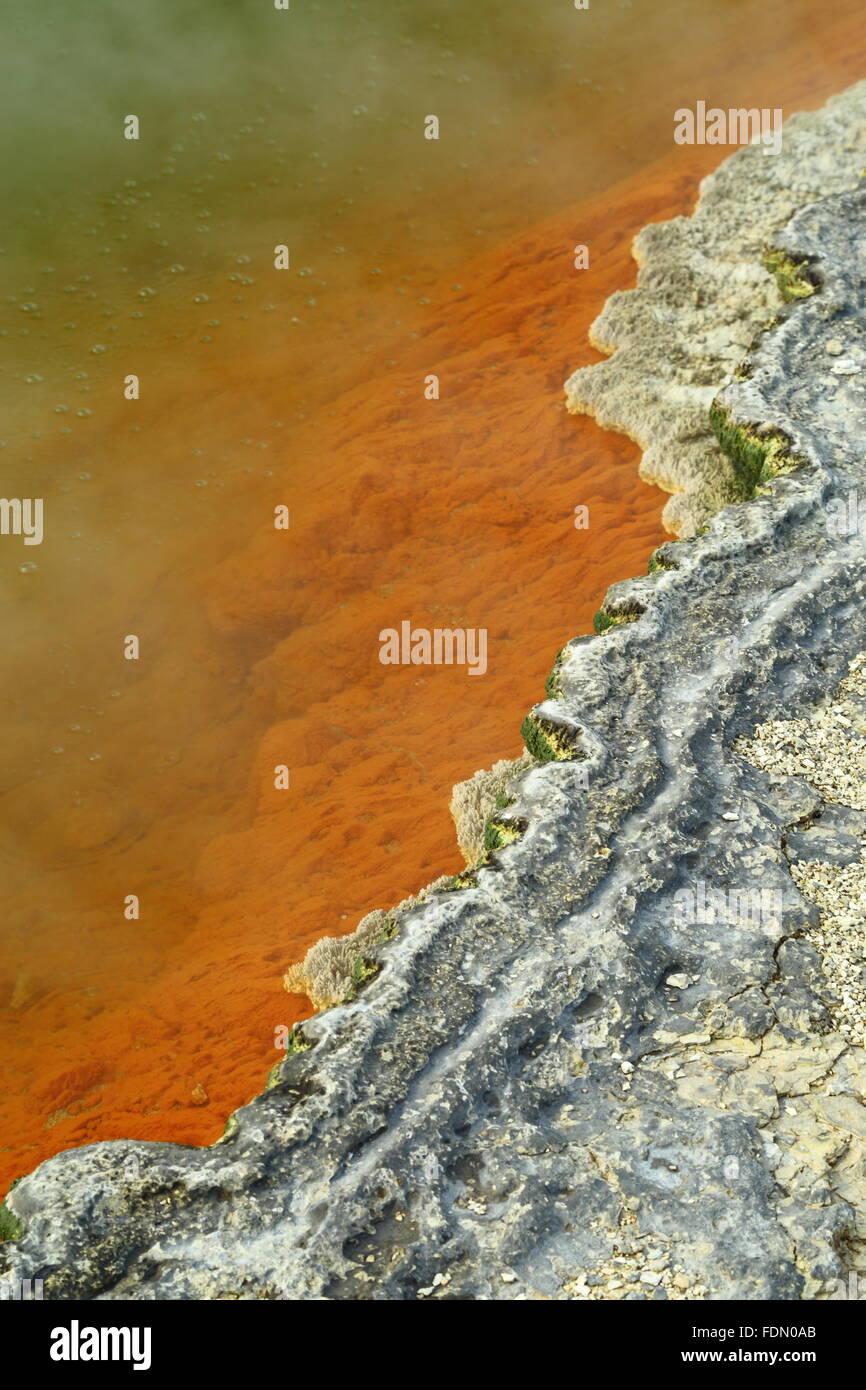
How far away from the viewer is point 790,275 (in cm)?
888

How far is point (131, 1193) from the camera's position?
4.05 metres

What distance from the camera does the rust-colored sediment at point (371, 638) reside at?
20.8 ft

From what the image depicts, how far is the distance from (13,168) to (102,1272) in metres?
11.8

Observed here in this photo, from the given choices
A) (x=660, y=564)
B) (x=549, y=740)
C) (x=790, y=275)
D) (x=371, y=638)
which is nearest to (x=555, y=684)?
(x=549, y=740)

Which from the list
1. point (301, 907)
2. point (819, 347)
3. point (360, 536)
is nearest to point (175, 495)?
point (360, 536)

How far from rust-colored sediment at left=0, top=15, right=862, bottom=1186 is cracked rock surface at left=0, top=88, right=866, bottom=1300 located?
179cm

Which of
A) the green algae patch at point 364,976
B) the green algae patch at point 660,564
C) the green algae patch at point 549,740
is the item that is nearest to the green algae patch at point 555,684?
the green algae patch at point 549,740

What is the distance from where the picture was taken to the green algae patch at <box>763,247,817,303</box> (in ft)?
28.5

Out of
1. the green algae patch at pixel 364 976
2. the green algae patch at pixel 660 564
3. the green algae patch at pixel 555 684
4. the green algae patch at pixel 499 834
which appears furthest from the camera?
the green algae patch at pixel 660 564

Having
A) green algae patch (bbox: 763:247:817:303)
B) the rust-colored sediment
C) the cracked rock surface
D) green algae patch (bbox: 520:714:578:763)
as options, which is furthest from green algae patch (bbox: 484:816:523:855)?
green algae patch (bbox: 763:247:817:303)

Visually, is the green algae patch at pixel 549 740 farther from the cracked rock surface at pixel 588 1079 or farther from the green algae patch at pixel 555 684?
the green algae patch at pixel 555 684

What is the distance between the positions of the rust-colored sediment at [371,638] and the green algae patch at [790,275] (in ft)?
5.17

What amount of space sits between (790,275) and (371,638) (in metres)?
3.70

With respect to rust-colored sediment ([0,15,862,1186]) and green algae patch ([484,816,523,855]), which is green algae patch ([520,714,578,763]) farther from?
rust-colored sediment ([0,15,862,1186])
